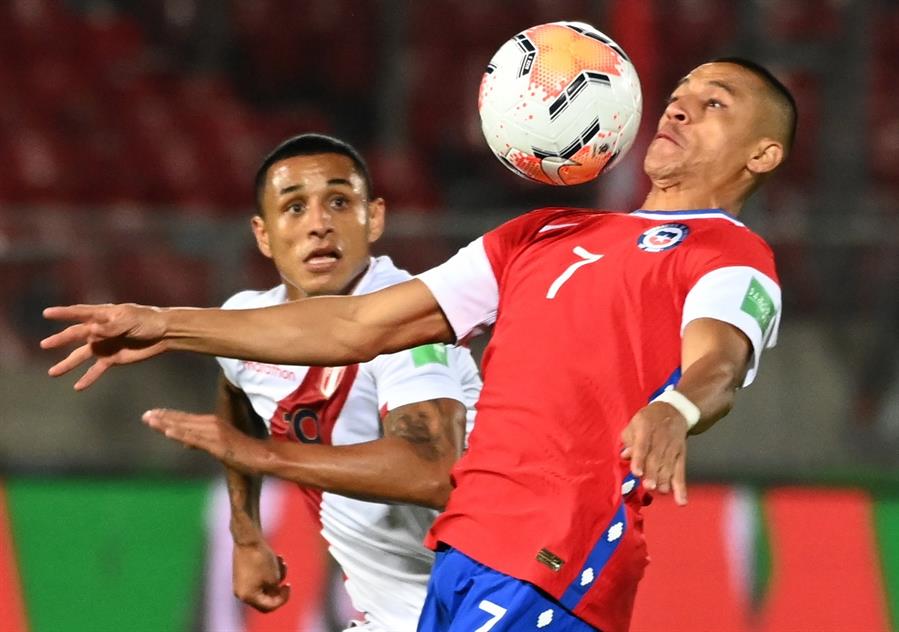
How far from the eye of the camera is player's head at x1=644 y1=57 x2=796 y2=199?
12.8 ft

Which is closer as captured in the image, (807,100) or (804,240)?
(804,240)

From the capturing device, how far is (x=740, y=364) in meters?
3.24

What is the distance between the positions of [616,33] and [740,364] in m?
8.97

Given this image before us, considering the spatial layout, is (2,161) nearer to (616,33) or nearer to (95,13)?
(95,13)

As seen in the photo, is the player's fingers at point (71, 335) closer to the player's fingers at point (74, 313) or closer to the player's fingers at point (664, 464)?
the player's fingers at point (74, 313)

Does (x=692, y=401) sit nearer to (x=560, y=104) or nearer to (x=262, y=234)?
(x=560, y=104)

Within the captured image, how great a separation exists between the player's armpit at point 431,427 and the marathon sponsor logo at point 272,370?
1.65ft

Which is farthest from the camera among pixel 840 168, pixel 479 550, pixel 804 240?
pixel 840 168

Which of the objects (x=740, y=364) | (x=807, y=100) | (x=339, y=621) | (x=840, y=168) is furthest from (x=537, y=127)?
(x=807, y=100)

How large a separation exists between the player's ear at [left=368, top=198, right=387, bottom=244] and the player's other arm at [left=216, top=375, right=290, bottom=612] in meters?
0.66

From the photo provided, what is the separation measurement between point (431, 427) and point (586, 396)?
82 centimetres

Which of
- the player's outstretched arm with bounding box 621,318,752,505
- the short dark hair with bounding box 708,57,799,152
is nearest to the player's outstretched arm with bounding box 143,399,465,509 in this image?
the player's outstretched arm with bounding box 621,318,752,505

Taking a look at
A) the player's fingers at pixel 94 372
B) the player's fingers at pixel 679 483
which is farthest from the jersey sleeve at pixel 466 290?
the player's fingers at pixel 679 483

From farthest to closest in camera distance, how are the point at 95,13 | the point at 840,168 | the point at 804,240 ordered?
the point at 95,13, the point at 840,168, the point at 804,240
